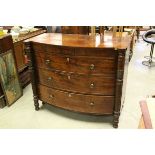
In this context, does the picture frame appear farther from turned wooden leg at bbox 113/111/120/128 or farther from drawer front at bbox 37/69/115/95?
turned wooden leg at bbox 113/111/120/128

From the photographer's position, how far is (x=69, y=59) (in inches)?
76.0

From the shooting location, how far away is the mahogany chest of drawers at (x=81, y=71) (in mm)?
1822

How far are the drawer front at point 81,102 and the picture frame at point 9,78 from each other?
62cm

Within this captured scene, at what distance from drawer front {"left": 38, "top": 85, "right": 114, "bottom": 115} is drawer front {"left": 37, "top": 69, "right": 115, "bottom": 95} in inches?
2.8

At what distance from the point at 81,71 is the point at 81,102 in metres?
0.39

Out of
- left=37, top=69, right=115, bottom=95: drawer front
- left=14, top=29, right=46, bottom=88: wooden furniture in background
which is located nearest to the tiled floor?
left=14, top=29, right=46, bottom=88: wooden furniture in background

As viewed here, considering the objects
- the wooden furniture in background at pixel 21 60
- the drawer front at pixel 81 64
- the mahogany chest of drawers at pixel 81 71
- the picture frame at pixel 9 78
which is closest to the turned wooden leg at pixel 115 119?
the mahogany chest of drawers at pixel 81 71

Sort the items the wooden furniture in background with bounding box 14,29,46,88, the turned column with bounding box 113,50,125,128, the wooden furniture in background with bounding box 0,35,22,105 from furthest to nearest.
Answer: the wooden furniture in background with bounding box 14,29,46,88, the wooden furniture in background with bounding box 0,35,22,105, the turned column with bounding box 113,50,125,128

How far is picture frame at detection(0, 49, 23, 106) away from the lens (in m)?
2.52

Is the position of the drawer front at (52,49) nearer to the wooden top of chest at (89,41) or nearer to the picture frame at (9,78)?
the wooden top of chest at (89,41)
